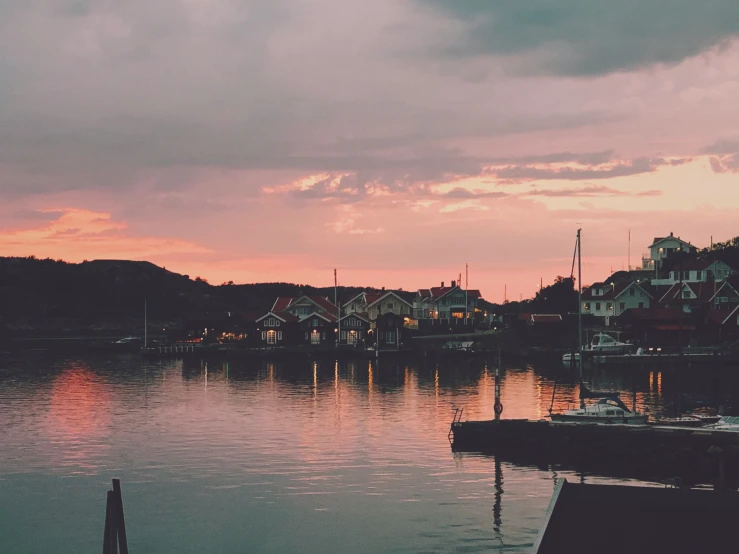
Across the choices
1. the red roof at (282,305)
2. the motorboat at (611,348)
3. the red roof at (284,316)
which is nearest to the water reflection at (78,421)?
the red roof at (284,316)

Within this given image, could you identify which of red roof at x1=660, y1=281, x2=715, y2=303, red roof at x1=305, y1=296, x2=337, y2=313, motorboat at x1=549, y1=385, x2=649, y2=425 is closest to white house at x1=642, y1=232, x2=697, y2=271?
red roof at x1=660, y1=281, x2=715, y2=303

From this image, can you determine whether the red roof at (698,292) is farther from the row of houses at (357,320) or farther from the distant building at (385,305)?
the distant building at (385,305)

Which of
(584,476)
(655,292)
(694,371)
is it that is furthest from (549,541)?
(655,292)

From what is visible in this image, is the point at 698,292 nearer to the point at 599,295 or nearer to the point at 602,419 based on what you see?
the point at 599,295

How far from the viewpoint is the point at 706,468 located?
Answer: 42.8 meters

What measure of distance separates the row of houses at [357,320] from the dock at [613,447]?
7843 cm

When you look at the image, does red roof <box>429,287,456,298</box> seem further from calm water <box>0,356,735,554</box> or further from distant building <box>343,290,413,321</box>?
calm water <box>0,356,735,554</box>

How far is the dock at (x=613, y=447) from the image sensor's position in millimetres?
42812

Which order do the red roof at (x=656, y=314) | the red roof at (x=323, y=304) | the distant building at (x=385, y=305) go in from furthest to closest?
the distant building at (x=385, y=305), the red roof at (x=323, y=304), the red roof at (x=656, y=314)

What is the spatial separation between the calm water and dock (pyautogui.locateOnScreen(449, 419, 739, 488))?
6.53ft

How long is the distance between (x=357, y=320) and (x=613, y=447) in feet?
311

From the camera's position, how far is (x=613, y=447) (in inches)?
1807

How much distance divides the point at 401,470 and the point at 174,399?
37628 mm

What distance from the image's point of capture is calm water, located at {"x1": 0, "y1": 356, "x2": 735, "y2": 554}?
34000 mm
